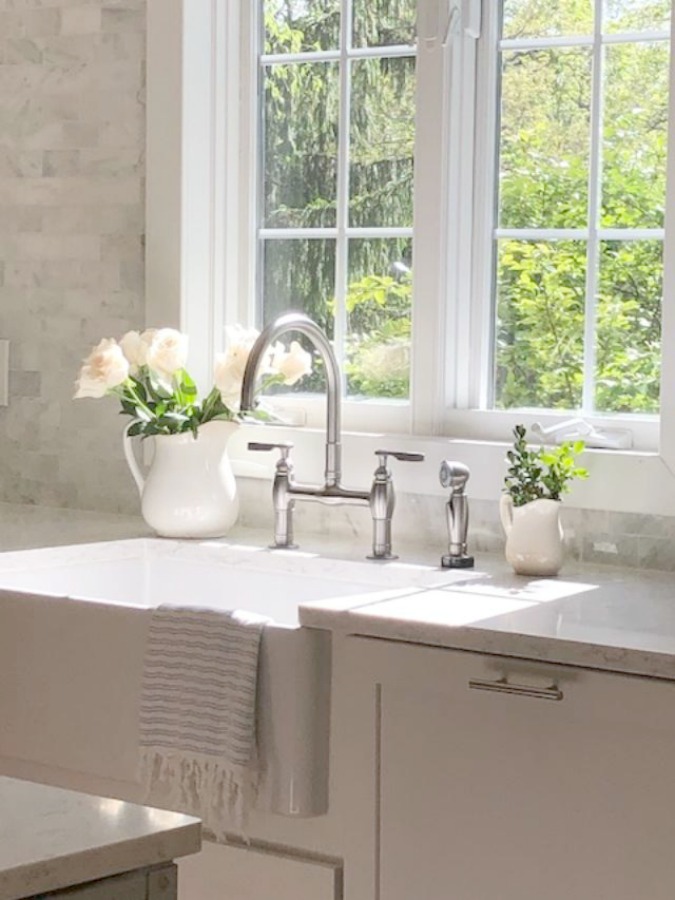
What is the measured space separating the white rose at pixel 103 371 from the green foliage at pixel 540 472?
742 millimetres

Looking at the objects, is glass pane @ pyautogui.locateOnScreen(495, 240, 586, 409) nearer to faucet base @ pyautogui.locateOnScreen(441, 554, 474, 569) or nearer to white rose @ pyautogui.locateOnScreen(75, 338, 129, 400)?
faucet base @ pyautogui.locateOnScreen(441, 554, 474, 569)

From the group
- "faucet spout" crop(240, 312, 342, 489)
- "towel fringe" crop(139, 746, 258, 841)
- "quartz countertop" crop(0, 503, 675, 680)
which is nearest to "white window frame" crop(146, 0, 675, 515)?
"faucet spout" crop(240, 312, 342, 489)

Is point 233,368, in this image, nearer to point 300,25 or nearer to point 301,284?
point 301,284

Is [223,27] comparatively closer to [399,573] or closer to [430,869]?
[399,573]

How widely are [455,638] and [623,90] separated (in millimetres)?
1156

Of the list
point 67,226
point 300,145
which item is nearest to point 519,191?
point 300,145

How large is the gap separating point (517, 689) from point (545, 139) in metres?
1.20

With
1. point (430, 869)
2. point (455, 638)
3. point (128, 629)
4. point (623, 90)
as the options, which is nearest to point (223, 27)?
point (623, 90)

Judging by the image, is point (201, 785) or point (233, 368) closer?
point (201, 785)

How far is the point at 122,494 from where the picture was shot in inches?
135

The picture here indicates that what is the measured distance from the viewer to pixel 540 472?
8.96 feet

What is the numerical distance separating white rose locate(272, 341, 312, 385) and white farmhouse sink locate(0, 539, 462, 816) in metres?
0.33

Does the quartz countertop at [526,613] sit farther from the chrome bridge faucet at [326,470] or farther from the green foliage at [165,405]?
the green foliage at [165,405]

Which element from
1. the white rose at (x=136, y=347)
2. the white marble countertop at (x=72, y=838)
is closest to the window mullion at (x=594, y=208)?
the white rose at (x=136, y=347)
